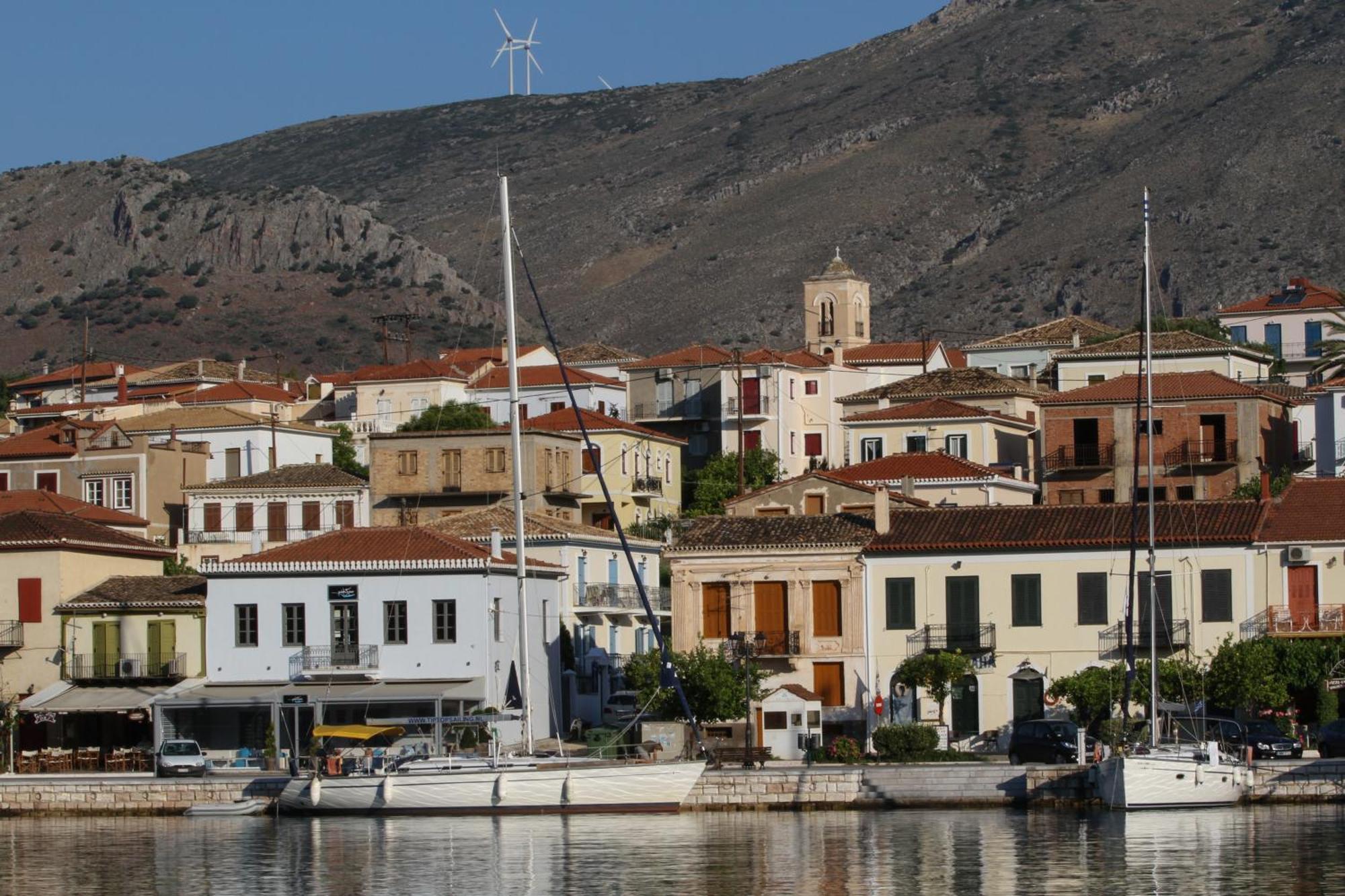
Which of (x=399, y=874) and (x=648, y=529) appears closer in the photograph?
(x=399, y=874)

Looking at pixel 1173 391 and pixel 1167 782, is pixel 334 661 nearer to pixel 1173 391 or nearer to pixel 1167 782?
pixel 1167 782

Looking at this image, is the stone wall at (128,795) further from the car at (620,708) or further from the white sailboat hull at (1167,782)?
the white sailboat hull at (1167,782)

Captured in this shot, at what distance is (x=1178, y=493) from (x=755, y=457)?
24.8 m

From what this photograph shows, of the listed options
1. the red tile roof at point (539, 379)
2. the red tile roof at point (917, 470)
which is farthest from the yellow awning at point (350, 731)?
the red tile roof at point (539, 379)

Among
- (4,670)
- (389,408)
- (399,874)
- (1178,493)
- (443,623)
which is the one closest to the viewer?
(399,874)

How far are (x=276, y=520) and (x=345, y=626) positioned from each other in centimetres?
3103

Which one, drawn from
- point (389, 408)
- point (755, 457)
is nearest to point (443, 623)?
point (755, 457)

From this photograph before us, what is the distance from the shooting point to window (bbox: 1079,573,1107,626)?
6450 cm

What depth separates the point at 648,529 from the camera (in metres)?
97.8

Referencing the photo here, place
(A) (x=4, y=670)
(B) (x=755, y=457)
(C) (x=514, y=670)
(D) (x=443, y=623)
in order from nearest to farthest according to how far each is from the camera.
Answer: (C) (x=514, y=670), (D) (x=443, y=623), (A) (x=4, y=670), (B) (x=755, y=457)

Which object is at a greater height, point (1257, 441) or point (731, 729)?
point (1257, 441)

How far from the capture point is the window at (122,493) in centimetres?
10038

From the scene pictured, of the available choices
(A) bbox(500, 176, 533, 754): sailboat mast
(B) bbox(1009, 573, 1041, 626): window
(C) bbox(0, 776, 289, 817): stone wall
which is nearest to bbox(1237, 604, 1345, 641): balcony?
(B) bbox(1009, 573, 1041, 626): window

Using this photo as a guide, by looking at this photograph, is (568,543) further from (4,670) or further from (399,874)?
(399,874)
